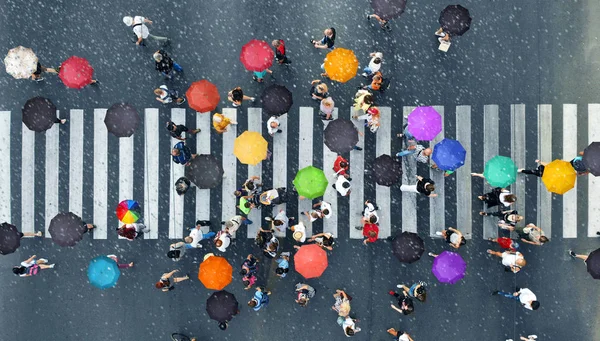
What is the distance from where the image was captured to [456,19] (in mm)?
11117

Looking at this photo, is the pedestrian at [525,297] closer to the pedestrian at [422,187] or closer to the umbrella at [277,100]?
the pedestrian at [422,187]

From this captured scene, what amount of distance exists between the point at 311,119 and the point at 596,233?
7845 millimetres

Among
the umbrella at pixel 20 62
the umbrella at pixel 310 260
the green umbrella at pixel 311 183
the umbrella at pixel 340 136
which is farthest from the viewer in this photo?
the umbrella at pixel 20 62

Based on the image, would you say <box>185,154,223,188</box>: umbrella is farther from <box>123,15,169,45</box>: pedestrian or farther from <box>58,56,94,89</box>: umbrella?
<box>123,15,169,45</box>: pedestrian

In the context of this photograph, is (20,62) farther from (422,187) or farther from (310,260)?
(422,187)

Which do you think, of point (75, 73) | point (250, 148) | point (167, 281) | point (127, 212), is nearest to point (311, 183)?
point (250, 148)

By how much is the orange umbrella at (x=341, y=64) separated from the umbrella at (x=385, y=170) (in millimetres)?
2129

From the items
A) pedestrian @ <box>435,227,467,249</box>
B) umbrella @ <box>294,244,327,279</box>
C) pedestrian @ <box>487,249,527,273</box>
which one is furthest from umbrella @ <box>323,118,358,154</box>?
pedestrian @ <box>487,249,527,273</box>

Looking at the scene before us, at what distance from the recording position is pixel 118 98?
12.0 m

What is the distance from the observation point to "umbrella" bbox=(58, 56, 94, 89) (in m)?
10.8

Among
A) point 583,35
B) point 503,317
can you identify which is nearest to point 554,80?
point 583,35

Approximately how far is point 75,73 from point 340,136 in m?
6.42

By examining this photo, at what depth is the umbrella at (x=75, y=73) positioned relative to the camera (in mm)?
10844

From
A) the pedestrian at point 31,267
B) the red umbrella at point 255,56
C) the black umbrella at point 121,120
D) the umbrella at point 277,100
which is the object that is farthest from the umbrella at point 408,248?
the pedestrian at point 31,267
